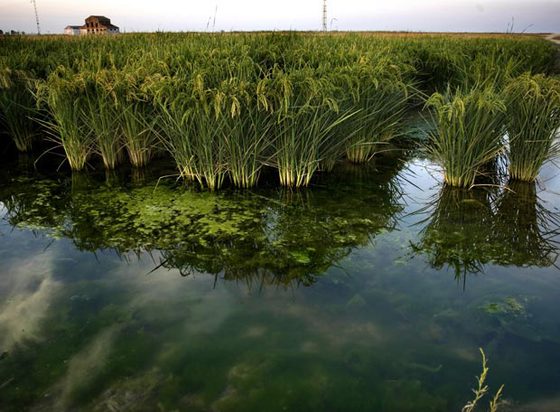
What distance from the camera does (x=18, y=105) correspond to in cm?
591

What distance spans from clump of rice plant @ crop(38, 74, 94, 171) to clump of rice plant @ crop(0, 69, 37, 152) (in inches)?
25.9

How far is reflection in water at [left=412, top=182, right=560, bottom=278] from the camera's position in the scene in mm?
3627

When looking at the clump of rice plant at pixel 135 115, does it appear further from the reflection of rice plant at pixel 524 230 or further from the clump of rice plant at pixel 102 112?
the reflection of rice plant at pixel 524 230

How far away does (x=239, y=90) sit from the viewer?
443 cm

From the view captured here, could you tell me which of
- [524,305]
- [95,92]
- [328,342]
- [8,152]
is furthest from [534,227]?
[8,152]

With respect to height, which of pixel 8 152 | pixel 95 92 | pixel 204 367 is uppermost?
pixel 95 92

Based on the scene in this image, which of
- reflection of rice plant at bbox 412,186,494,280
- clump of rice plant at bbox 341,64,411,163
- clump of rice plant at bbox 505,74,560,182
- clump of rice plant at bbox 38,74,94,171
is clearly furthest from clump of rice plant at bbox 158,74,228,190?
clump of rice plant at bbox 505,74,560,182

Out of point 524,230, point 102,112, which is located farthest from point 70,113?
point 524,230

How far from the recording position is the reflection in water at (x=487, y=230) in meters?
3.63

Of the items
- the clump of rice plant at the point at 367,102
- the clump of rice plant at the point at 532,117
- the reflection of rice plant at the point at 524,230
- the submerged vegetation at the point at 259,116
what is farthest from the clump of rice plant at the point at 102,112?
the clump of rice plant at the point at 532,117

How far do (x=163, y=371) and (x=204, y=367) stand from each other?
211 millimetres

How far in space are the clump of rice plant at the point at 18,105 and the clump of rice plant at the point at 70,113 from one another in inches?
25.9

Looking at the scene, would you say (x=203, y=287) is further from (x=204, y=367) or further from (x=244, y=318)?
(x=204, y=367)

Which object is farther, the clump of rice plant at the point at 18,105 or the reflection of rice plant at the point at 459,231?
the clump of rice plant at the point at 18,105
